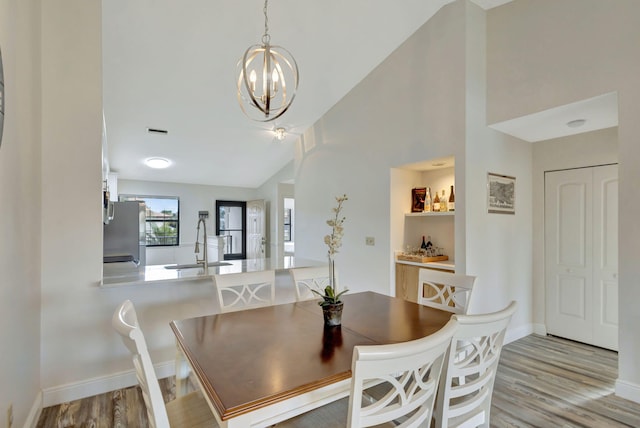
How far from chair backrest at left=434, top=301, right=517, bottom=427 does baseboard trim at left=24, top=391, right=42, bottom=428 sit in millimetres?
2336

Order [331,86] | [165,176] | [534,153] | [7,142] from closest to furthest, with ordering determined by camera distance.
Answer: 1. [7,142]
2. [534,153]
3. [331,86]
4. [165,176]

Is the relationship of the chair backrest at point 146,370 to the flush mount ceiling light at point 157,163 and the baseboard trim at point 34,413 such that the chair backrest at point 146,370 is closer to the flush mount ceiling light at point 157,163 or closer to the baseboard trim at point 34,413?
the baseboard trim at point 34,413

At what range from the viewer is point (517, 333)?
3668 mm

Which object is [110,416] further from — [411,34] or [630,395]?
[411,34]

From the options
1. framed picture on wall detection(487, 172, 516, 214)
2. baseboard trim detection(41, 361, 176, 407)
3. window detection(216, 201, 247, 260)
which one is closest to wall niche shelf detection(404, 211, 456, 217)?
framed picture on wall detection(487, 172, 516, 214)

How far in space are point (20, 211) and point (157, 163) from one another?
13.0 feet

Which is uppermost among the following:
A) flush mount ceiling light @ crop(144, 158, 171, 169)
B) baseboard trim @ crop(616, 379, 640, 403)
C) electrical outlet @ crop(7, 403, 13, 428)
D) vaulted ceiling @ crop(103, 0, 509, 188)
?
vaulted ceiling @ crop(103, 0, 509, 188)

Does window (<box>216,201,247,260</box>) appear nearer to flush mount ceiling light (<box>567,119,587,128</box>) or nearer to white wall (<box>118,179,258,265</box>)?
white wall (<box>118,179,258,265</box>)

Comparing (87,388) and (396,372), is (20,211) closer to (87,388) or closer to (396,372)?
(87,388)

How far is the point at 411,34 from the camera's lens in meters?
3.68

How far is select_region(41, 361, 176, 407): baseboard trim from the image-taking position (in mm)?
2256

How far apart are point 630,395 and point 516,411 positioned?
916mm

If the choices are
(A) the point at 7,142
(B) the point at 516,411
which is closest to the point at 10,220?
(A) the point at 7,142

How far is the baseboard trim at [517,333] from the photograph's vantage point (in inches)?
139
